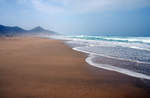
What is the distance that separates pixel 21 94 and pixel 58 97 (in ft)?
3.45

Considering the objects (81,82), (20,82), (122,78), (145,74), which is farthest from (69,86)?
(145,74)

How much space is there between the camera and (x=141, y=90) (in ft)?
12.2

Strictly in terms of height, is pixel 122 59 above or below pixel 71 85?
above

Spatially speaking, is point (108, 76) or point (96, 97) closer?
point (96, 97)

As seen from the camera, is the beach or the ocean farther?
the ocean

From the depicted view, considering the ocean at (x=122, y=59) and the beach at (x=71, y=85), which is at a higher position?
the ocean at (x=122, y=59)

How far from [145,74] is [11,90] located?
16.3ft

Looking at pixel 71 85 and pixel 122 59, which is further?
pixel 122 59

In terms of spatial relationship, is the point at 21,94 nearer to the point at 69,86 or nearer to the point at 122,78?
the point at 69,86

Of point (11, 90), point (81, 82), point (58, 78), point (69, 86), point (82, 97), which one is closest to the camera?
point (82, 97)

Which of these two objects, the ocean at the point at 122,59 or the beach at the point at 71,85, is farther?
the ocean at the point at 122,59

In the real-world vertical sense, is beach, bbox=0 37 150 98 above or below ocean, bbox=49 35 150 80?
below

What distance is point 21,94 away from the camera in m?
3.41

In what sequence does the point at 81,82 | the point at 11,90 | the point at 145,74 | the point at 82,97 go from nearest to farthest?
the point at 82,97
the point at 11,90
the point at 81,82
the point at 145,74
